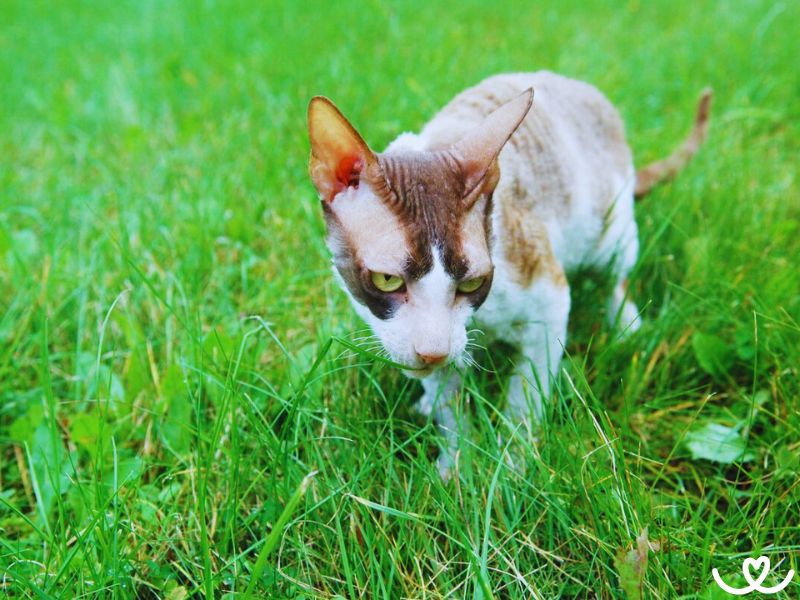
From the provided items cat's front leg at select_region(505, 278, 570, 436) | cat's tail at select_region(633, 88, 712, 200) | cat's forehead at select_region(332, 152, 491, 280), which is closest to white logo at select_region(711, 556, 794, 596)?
cat's front leg at select_region(505, 278, 570, 436)

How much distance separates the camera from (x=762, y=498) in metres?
1.81

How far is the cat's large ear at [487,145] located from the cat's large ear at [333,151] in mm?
234

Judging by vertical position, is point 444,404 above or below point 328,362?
below

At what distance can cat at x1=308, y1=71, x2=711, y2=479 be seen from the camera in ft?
5.59

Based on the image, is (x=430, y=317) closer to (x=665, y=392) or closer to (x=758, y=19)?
(x=665, y=392)

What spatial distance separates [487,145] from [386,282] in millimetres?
398

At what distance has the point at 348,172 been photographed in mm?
→ 1786

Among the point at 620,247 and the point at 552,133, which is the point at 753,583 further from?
the point at 552,133

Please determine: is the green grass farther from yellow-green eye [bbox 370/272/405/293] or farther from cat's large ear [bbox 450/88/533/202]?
cat's large ear [bbox 450/88/533/202]

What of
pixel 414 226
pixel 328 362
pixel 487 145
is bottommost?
pixel 328 362

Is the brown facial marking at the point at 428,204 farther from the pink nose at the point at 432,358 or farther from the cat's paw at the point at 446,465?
the cat's paw at the point at 446,465

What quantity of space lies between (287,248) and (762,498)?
1.88 meters

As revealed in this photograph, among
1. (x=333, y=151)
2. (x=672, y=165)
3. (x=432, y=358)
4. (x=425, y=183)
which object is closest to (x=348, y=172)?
(x=333, y=151)

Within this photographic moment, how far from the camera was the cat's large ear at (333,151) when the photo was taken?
5.41ft
